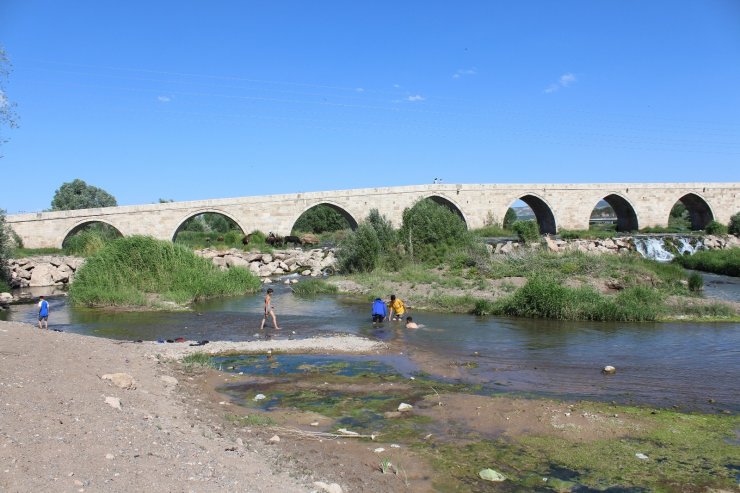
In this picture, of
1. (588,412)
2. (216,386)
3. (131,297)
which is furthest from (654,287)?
(131,297)

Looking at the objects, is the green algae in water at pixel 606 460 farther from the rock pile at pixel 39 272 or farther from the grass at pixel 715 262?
the rock pile at pixel 39 272

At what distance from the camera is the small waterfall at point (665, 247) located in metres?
31.3

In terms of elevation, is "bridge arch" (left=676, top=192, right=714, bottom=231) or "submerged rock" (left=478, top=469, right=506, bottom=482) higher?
"bridge arch" (left=676, top=192, right=714, bottom=231)

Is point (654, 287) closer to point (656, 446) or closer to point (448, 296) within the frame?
point (448, 296)

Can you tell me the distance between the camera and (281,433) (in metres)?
5.95

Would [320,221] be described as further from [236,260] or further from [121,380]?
[121,380]

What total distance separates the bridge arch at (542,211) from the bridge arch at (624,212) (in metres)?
4.62

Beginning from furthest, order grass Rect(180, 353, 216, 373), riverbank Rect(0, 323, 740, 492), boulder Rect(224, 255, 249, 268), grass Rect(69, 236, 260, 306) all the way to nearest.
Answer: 1. boulder Rect(224, 255, 249, 268)
2. grass Rect(69, 236, 260, 306)
3. grass Rect(180, 353, 216, 373)
4. riverbank Rect(0, 323, 740, 492)

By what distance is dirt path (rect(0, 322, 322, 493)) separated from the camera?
3.98 metres

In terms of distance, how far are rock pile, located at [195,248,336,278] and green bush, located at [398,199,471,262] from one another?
455 centimetres

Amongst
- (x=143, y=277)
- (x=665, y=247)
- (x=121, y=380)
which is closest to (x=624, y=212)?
(x=665, y=247)

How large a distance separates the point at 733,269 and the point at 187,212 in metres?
30.6

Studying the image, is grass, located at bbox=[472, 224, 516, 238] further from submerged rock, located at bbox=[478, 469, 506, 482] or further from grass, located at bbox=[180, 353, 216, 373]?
submerged rock, located at bbox=[478, 469, 506, 482]

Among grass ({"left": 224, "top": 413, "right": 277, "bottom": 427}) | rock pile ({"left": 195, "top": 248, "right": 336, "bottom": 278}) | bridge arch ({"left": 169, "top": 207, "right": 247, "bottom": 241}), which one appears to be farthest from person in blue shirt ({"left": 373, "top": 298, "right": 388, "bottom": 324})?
bridge arch ({"left": 169, "top": 207, "right": 247, "bottom": 241})
